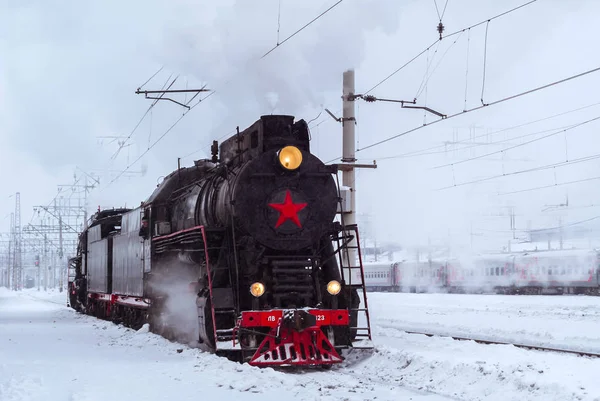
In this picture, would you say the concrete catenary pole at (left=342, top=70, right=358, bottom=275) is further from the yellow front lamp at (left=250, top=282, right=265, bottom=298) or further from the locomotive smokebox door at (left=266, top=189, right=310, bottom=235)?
the yellow front lamp at (left=250, top=282, right=265, bottom=298)

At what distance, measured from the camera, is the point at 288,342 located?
10789mm

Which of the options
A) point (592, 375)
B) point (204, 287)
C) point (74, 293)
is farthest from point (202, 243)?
point (74, 293)

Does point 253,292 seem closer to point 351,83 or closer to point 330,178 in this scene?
point 330,178

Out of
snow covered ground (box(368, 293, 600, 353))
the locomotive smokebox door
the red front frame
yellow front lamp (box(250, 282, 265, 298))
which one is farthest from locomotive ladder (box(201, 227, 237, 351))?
snow covered ground (box(368, 293, 600, 353))

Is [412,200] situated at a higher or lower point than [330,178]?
higher

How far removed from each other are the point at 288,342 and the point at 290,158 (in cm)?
284

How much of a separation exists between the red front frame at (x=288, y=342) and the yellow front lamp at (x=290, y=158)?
2.29m

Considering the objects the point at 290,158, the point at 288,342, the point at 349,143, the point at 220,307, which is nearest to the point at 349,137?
the point at 349,143

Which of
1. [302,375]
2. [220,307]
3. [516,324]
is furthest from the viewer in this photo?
Result: [516,324]

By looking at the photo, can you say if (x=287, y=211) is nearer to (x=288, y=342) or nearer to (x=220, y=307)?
(x=220, y=307)

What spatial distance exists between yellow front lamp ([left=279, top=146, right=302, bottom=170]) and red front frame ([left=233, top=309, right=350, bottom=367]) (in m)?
2.29

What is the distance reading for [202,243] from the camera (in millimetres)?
12008

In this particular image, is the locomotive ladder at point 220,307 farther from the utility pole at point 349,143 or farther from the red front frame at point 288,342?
the utility pole at point 349,143

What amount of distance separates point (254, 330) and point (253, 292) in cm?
58
